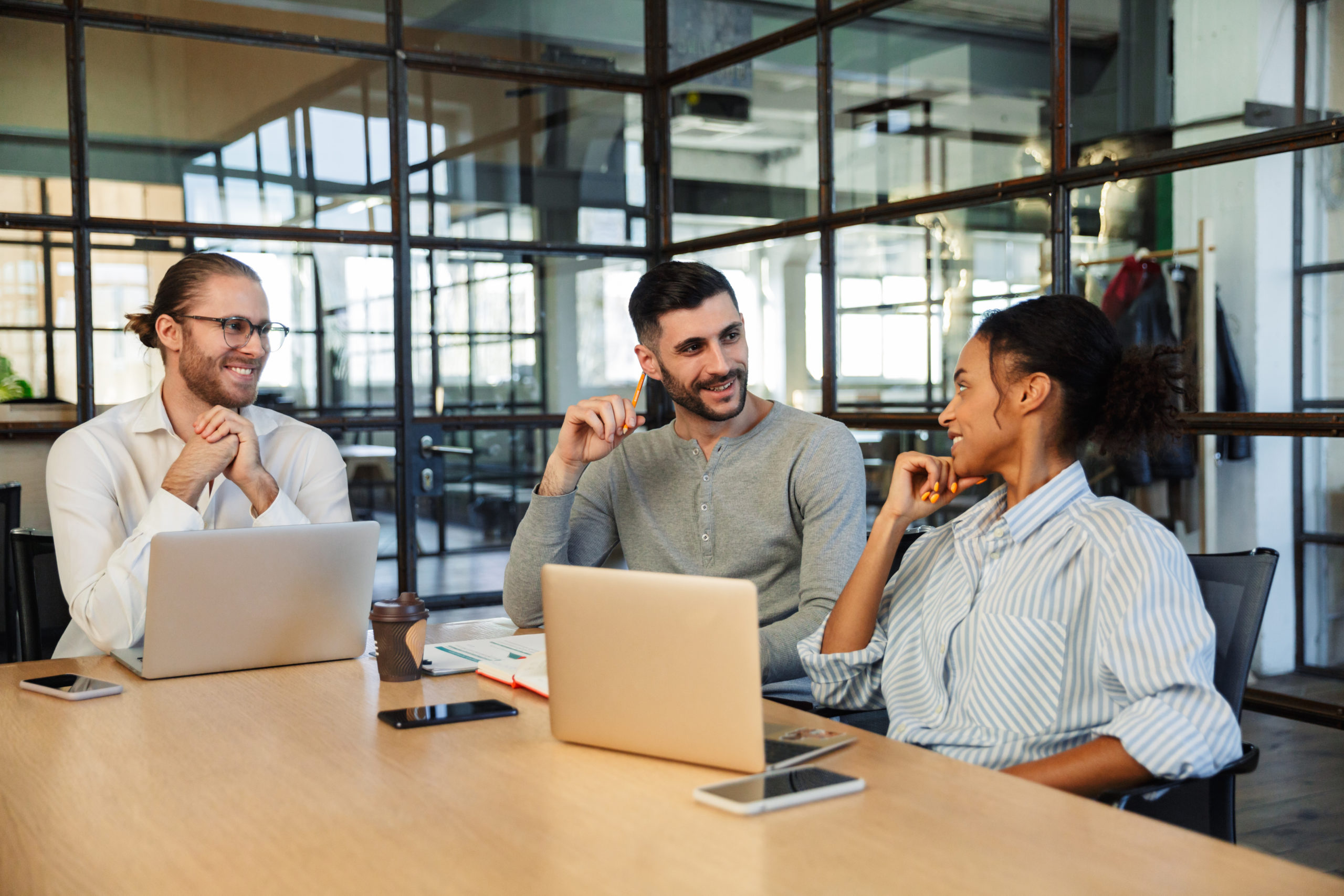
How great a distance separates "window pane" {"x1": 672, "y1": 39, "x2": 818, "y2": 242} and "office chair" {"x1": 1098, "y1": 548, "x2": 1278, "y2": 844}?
1.97 m

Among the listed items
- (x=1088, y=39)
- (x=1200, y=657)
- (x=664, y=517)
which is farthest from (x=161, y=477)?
(x=1088, y=39)

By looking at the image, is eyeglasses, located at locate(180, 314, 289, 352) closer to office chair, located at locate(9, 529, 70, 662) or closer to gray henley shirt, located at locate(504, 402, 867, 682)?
office chair, located at locate(9, 529, 70, 662)

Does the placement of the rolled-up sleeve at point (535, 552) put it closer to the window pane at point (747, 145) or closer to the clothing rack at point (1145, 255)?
the clothing rack at point (1145, 255)

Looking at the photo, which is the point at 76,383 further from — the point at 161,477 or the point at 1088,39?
the point at 1088,39

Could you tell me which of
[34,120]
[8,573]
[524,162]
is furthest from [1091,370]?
[34,120]

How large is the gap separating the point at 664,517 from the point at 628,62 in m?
2.12

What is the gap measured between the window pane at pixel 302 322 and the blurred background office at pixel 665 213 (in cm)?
1

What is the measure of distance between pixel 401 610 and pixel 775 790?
2.36 ft

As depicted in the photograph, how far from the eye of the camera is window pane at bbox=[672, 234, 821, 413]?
332 centimetres

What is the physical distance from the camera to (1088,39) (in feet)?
8.58

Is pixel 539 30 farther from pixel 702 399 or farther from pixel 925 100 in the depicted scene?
pixel 702 399

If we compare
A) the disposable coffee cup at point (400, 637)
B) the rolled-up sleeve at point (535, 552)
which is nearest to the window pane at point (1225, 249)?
the rolled-up sleeve at point (535, 552)


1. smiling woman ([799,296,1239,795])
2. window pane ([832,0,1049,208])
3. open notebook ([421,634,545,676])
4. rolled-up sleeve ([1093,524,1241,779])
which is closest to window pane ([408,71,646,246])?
window pane ([832,0,1049,208])

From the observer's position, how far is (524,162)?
3689 millimetres
